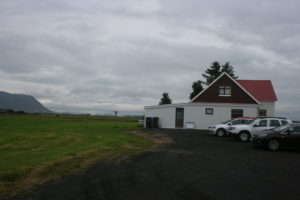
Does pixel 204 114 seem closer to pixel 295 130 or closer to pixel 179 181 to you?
pixel 295 130

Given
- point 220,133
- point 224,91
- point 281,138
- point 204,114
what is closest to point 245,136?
point 220,133

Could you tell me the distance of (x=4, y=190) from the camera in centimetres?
721

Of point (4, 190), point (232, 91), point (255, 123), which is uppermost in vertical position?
point (232, 91)

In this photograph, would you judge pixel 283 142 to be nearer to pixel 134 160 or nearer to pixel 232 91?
pixel 134 160

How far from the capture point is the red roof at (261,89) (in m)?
39.4

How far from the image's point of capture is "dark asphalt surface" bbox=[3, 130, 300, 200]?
6.92 meters

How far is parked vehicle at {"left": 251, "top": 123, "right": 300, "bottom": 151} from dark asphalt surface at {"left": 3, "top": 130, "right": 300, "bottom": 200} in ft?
14.6

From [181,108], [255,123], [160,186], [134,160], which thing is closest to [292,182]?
[160,186]

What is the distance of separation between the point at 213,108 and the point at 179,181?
89.9 ft

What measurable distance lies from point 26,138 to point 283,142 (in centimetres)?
1428

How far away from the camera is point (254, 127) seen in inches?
846

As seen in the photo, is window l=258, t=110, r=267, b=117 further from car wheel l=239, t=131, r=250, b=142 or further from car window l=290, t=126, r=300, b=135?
car window l=290, t=126, r=300, b=135

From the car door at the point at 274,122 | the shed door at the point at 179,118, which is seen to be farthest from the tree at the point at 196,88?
the car door at the point at 274,122

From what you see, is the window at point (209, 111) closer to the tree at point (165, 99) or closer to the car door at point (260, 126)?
the car door at point (260, 126)
